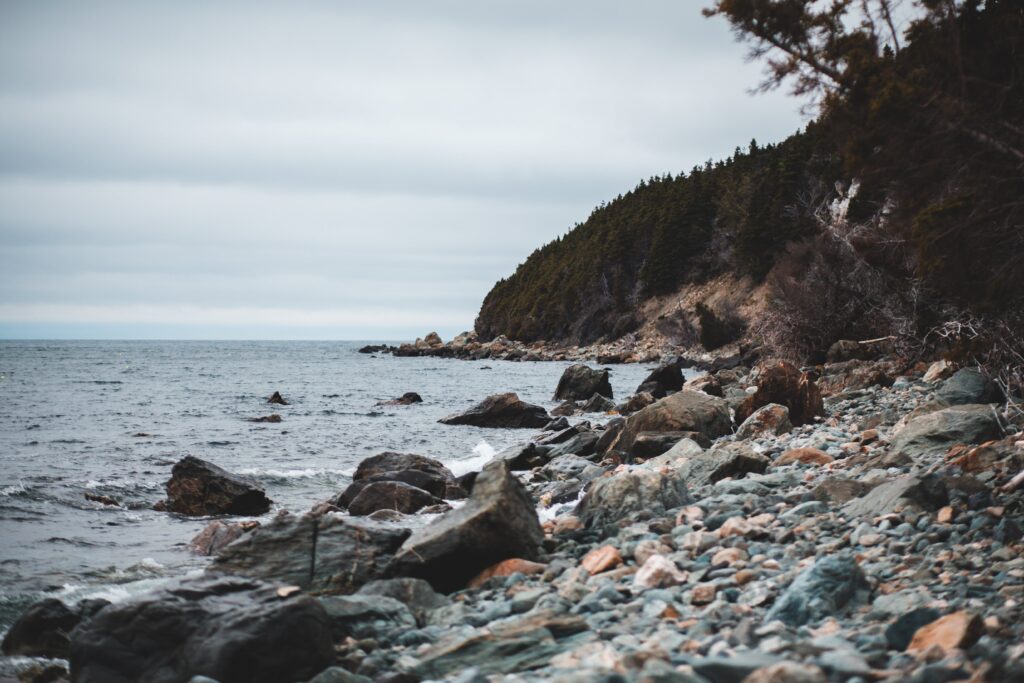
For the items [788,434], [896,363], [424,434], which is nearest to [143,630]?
[788,434]

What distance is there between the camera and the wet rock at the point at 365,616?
6.01 meters

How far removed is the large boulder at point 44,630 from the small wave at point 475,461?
30.0 ft

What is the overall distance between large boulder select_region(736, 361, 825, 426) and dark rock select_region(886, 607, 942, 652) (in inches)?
424

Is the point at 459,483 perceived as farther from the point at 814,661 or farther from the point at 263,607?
the point at 814,661

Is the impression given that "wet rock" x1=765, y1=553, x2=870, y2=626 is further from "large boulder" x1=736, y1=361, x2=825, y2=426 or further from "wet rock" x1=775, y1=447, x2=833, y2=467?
"large boulder" x1=736, y1=361, x2=825, y2=426

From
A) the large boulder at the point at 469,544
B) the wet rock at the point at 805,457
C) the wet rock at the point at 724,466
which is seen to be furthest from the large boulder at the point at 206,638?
the wet rock at the point at 805,457

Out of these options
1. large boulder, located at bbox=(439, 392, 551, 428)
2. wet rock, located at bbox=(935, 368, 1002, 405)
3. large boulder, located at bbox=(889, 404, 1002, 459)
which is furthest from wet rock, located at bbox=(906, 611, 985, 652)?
large boulder, located at bbox=(439, 392, 551, 428)

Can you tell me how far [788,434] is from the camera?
13.3 meters

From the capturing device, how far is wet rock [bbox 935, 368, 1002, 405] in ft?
40.2

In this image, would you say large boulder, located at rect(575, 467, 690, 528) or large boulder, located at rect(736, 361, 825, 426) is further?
large boulder, located at rect(736, 361, 825, 426)

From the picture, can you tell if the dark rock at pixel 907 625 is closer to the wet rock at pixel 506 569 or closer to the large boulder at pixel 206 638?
the wet rock at pixel 506 569

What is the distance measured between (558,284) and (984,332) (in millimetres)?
94163

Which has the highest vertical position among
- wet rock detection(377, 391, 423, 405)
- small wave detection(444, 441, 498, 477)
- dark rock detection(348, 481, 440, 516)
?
dark rock detection(348, 481, 440, 516)

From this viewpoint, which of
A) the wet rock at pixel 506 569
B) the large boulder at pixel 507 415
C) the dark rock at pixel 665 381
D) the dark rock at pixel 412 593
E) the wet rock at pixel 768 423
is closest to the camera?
the dark rock at pixel 412 593
